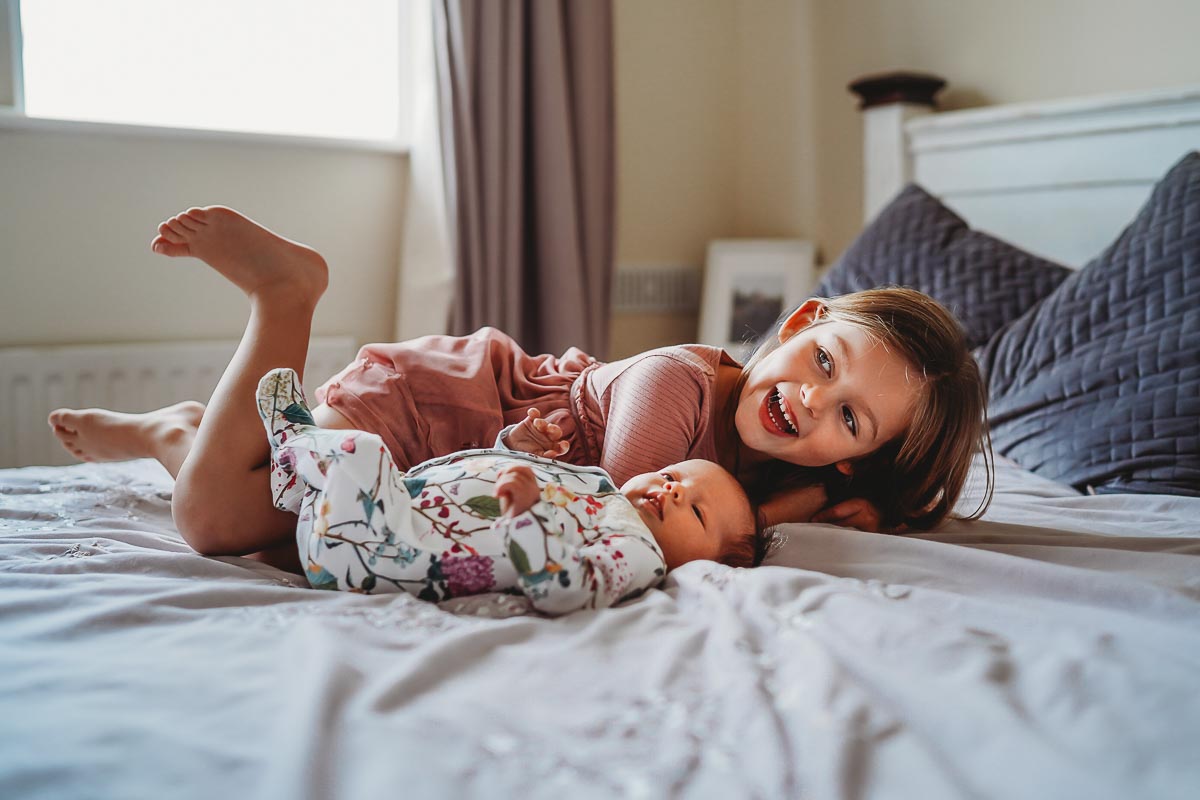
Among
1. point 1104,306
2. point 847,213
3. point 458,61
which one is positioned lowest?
point 1104,306

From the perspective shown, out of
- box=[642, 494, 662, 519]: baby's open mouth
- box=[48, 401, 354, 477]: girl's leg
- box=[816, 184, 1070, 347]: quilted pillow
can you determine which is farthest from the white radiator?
box=[642, 494, 662, 519]: baby's open mouth

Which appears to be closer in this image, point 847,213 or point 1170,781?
point 1170,781

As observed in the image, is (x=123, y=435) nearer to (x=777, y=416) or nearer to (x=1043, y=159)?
(x=777, y=416)

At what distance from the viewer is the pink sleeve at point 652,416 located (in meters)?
1.29

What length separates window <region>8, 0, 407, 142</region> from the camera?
224 centimetres

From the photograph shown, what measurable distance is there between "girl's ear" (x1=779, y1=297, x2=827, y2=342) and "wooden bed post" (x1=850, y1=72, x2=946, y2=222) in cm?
126

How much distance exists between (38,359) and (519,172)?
118cm

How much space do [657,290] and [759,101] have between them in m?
0.68

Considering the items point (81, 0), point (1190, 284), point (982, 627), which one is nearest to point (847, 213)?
point (1190, 284)

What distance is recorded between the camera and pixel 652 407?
4.27 ft

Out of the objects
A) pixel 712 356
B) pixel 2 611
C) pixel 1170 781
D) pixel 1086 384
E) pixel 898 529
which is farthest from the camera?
pixel 1086 384

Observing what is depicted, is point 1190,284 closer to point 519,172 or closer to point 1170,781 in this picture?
point 1170,781

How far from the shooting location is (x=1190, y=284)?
5.14 ft

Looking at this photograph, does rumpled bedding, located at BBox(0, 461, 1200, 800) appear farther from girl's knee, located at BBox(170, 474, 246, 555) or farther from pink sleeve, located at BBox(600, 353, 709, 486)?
pink sleeve, located at BBox(600, 353, 709, 486)
